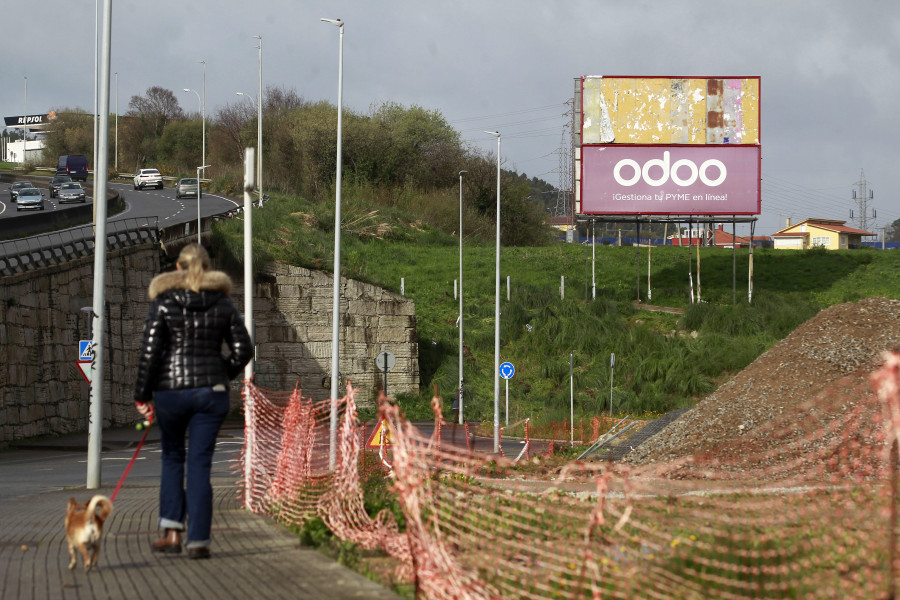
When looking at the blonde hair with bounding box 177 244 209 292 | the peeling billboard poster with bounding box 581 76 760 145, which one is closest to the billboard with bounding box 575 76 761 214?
the peeling billboard poster with bounding box 581 76 760 145

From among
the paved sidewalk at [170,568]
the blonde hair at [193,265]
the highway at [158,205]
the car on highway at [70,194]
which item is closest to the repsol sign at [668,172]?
the highway at [158,205]

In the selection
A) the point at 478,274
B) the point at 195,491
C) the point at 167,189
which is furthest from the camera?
the point at 167,189

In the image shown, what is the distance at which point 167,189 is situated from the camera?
81125mm

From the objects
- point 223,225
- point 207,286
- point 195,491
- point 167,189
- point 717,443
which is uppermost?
point 167,189

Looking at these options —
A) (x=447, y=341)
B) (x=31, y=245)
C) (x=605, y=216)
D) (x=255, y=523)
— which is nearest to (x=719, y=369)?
(x=605, y=216)

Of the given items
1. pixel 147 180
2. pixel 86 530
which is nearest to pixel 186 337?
pixel 86 530

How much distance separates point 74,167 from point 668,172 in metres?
55.1

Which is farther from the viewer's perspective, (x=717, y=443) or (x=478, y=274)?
(x=478, y=274)

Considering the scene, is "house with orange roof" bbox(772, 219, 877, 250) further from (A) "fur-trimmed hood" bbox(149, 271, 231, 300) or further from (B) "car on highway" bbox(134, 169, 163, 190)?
(A) "fur-trimmed hood" bbox(149, 271, 231, 300)

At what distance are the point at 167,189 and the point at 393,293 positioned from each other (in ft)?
151

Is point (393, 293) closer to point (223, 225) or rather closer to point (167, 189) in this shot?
point (223, 225)

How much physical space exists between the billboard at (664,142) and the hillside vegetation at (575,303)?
5531 mm

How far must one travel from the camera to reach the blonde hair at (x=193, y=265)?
630cm

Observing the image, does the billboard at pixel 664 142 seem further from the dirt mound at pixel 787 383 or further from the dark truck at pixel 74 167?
the dark truck at pixel 74 167
